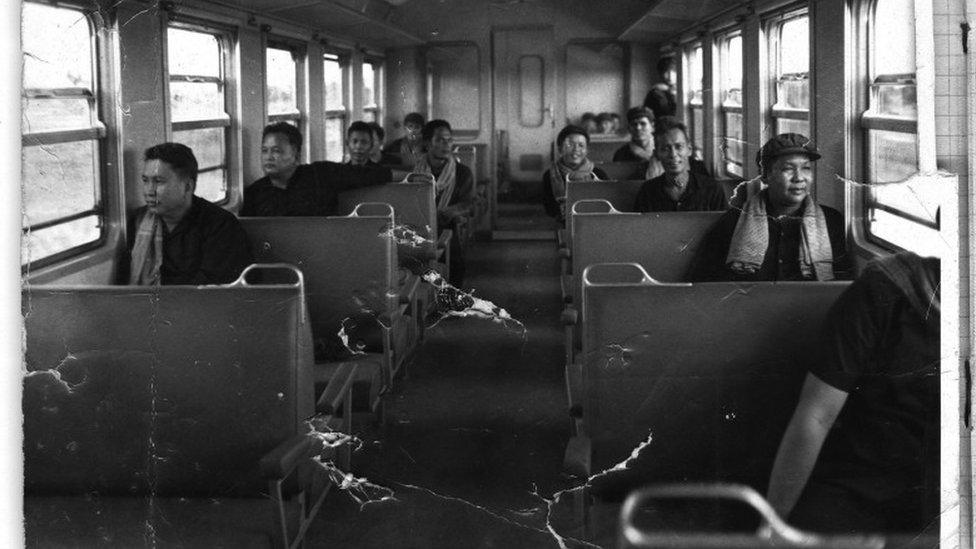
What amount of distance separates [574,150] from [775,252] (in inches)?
141

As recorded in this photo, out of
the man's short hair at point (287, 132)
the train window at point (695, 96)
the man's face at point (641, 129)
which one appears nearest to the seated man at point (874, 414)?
the train window at point (695, 96)

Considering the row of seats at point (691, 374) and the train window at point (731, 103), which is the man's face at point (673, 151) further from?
the row of seats at point (691, 374)

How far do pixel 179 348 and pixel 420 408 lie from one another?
1233mm

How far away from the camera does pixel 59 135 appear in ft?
7.91

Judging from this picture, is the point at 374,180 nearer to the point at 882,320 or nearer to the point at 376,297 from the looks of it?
the point at 376,297

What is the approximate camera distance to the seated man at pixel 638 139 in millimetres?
6914

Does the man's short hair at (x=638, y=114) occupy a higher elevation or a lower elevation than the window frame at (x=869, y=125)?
higher

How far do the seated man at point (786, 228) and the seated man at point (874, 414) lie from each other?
0.28 metres

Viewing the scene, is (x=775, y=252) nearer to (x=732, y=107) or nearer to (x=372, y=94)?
(x=732, y=107)

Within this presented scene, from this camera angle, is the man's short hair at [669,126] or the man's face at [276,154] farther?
the man's face at [276,154]

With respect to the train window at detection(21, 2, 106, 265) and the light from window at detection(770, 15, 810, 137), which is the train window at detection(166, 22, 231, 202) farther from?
the light from window at detection(770, 15, 810, 137)

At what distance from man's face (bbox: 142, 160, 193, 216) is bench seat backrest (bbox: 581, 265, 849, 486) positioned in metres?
1.40

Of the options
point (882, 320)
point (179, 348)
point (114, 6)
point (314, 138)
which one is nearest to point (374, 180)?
point (314, 138)

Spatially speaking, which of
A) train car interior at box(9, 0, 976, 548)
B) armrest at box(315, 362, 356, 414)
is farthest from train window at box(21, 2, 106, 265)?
armrest at box(315, 362, 356, 414)
